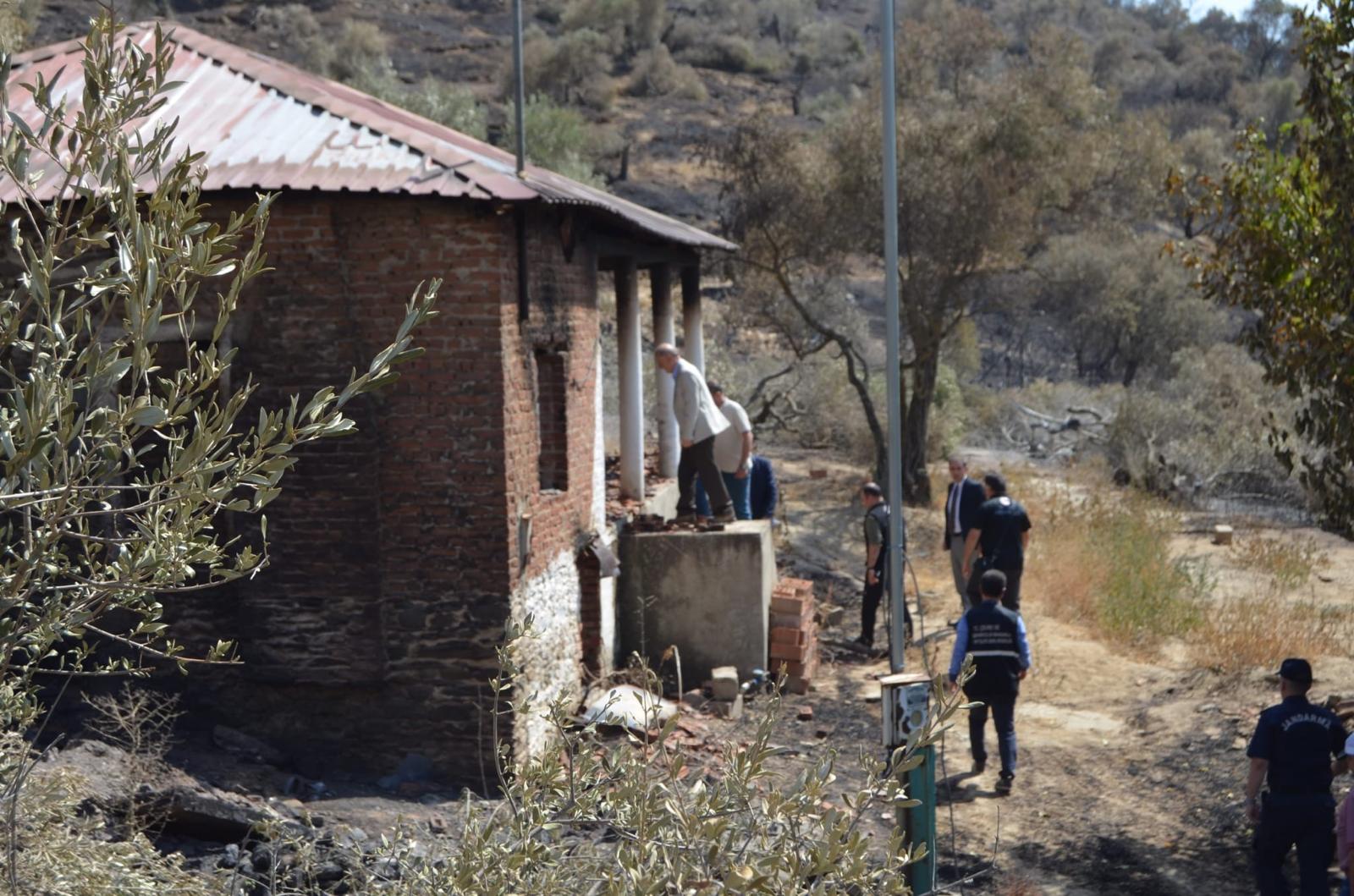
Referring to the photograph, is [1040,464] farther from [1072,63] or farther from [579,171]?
[579,171]

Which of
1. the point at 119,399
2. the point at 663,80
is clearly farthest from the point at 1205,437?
the point at 663,80

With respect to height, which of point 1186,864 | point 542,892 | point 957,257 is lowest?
point 1186,864

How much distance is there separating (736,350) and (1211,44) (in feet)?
136

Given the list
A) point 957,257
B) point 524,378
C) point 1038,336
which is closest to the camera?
point 524,378

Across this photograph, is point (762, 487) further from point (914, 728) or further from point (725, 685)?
point (914, 728)

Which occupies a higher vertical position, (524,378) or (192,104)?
(192,104)

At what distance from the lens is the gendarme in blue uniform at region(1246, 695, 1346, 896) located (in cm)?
638

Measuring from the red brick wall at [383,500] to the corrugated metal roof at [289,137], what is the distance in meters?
0.24

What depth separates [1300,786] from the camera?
6414mm

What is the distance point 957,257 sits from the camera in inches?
730

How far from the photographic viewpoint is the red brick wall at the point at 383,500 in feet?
26.8

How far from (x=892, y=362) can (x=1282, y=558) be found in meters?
9.80

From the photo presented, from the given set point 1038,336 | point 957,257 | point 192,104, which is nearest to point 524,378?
point 192,104

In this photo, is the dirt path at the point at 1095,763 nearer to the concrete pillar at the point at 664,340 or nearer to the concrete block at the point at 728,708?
the concrete block at the point at 728,708
